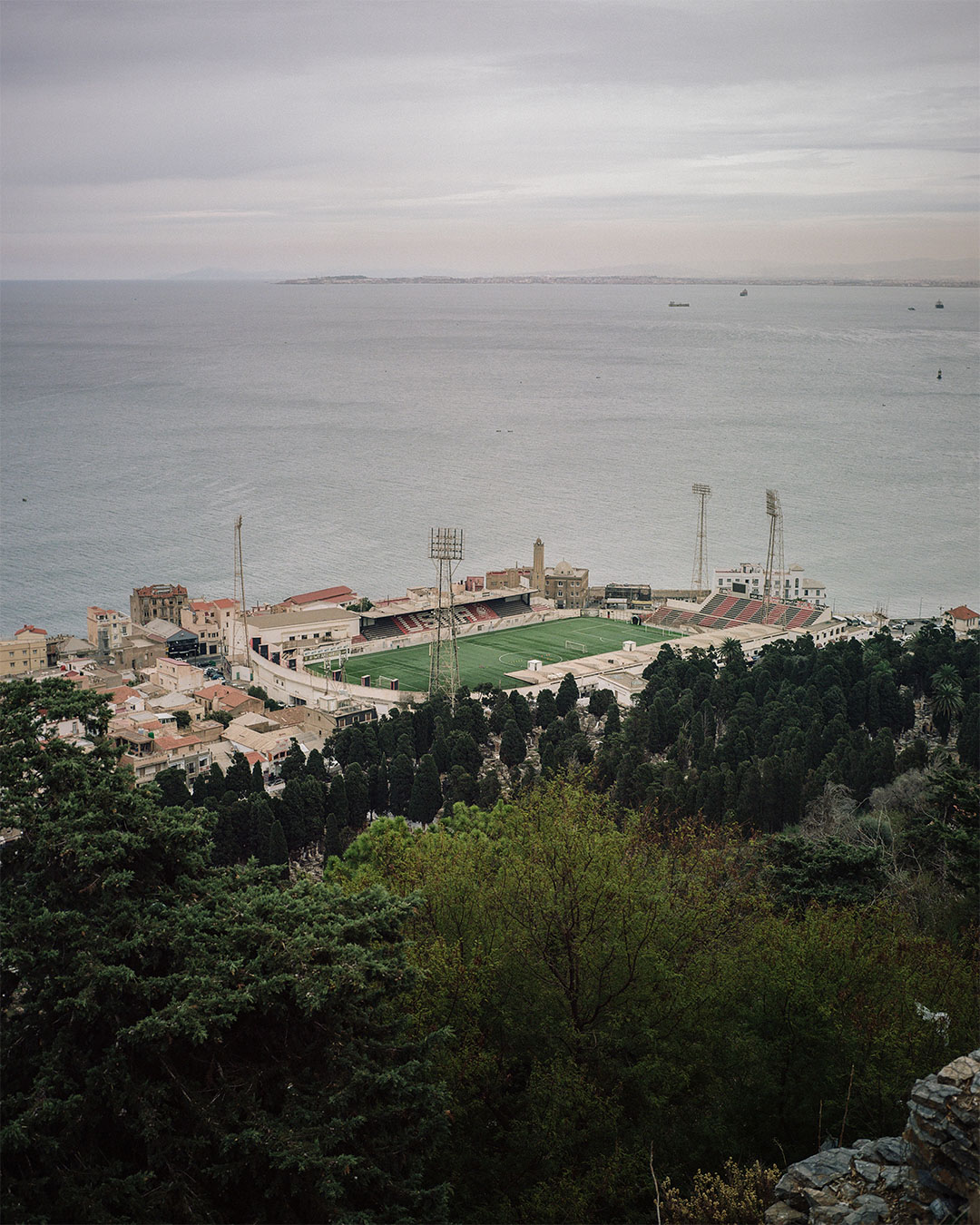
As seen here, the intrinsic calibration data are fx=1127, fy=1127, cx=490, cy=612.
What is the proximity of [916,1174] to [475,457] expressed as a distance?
3219cm

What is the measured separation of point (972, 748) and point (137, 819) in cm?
885

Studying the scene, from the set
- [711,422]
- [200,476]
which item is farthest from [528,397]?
[200,476]

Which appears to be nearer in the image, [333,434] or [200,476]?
[200,476]

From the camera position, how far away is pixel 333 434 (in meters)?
37.1

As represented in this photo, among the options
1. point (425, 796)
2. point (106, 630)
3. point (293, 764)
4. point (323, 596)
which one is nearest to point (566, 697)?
point (425, 796)

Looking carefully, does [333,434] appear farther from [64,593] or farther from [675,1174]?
[675,1174]

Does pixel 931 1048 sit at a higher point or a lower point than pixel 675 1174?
higher

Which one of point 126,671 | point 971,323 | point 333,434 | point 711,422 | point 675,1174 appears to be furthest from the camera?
point 971,323

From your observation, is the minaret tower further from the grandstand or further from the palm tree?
the palm tree

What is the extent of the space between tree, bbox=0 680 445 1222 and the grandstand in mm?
15236

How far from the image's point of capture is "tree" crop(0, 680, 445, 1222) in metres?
3.06

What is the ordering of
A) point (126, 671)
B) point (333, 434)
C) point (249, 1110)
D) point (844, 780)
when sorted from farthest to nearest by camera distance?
point (333, 434)
point (126, 671)
point (844, 780)
point (249, 1110)

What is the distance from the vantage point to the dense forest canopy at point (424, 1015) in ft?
10.3

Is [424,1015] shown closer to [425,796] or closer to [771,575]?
[425,796]
